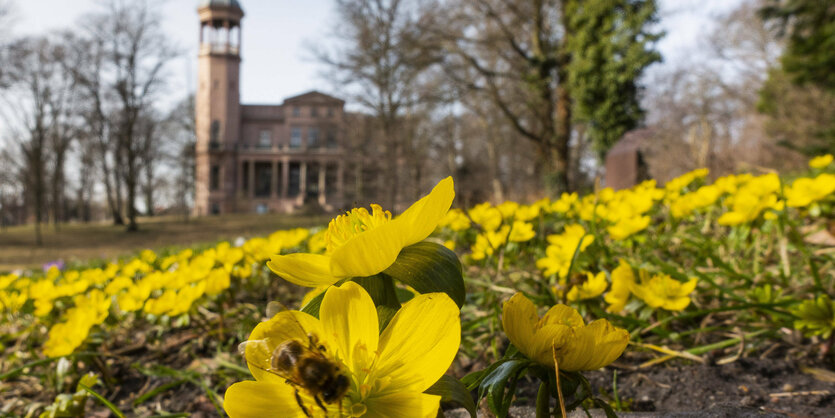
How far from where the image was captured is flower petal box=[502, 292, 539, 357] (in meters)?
0.49

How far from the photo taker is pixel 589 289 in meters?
1.11

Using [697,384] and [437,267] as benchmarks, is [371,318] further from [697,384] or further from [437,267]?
[697,384]

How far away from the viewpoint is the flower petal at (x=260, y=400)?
43 cm

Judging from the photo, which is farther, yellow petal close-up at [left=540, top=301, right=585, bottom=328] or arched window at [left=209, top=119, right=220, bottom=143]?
arched window at [left=209, top=119, right=220, bottom=143]

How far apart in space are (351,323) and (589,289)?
0.78m

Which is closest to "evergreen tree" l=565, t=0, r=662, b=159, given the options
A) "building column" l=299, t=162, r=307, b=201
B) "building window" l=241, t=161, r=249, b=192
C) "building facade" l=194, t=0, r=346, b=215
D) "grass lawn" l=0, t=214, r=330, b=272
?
"grass lawn" l=0, t=214, r=330, b=272

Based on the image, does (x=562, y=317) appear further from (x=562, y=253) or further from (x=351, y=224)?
(x=562, y=253)

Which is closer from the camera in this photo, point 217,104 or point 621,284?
point 621,284

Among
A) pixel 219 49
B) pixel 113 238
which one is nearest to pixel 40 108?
pixel 113 238

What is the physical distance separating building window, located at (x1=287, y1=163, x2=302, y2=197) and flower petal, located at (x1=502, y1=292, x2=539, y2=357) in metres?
43.7

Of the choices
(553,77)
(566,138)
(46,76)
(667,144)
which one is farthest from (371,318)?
(46,76)

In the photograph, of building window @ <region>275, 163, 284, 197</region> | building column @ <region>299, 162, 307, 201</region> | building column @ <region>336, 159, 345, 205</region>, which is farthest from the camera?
building window @ <region>275, 163, 284, 197</region>

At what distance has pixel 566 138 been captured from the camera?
14109 millimetres

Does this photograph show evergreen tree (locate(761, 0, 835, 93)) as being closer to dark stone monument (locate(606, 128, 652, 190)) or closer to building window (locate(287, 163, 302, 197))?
dark stone monument (locate(606, 128, 652, 190))
